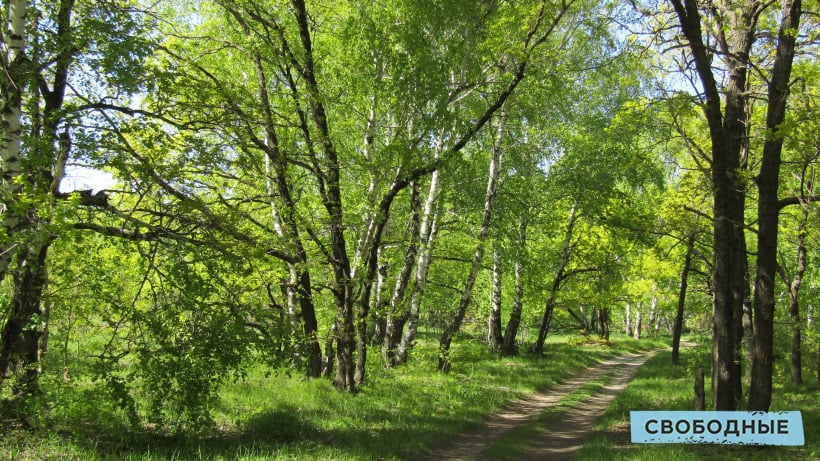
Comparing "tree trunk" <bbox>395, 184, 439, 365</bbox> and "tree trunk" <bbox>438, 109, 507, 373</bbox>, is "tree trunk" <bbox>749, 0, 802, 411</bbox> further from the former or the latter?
"tree trunk" <bbox>395, 184, 439, 365</bbox>

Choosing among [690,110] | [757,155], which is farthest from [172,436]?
[757,155]

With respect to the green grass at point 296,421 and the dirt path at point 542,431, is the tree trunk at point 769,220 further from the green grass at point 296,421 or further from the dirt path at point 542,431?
the green grass at point 296,421

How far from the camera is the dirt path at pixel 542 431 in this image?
8891 millimetres

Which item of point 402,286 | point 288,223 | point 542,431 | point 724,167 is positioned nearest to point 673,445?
point 542,431

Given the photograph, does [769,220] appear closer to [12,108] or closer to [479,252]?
[479,252]

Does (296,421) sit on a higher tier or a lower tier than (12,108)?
lower

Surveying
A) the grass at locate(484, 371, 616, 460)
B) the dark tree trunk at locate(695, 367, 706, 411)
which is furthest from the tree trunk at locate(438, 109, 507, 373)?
the dark tree trunk at locate(695, 367, 706, 411)

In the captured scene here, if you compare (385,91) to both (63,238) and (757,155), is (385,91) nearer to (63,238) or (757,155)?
(63,238)

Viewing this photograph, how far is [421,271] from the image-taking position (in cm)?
1413

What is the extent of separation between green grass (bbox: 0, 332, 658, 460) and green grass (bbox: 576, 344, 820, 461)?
2.65 meters

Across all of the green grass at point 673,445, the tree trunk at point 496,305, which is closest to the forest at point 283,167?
the green grass at point 673,445

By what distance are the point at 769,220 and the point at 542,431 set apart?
568 cm

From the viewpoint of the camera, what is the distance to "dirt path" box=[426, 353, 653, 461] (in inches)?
350

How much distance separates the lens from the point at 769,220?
338 inches
